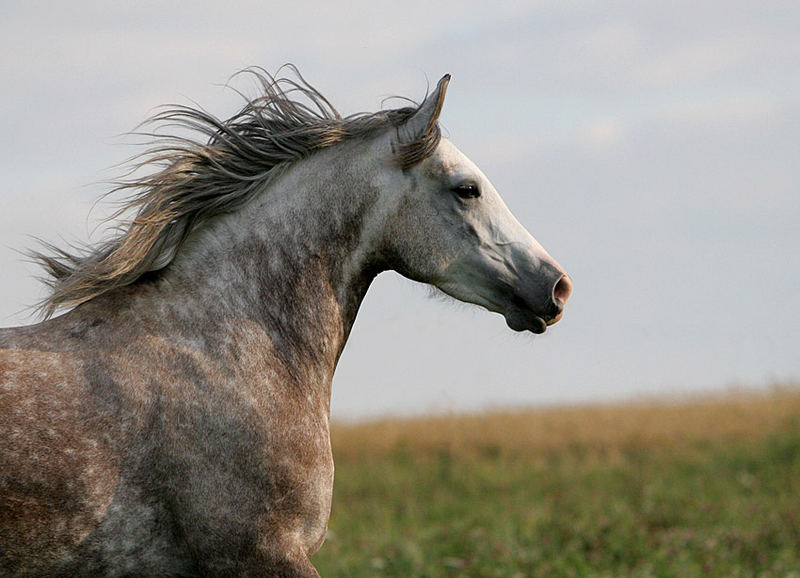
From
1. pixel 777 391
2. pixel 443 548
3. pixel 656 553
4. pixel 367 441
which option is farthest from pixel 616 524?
pixel 777 391

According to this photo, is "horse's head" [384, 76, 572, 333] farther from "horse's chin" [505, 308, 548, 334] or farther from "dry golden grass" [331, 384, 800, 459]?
"dry golden grass" [331, 384, 800, 459]

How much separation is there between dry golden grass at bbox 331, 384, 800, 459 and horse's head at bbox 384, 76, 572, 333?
11.6 metres

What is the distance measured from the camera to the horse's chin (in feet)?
13.7

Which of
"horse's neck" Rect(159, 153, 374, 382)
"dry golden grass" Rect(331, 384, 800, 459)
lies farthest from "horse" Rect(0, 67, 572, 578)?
"dry golden grass" Rect(331, 384, 800, 459)

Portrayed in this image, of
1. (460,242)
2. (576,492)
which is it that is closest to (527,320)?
(460,242)

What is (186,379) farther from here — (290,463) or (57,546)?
(57,546)

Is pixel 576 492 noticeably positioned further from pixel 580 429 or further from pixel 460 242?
pixel 460 242

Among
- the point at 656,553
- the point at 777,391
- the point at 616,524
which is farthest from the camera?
the point at 777,391

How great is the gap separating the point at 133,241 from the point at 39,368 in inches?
26.3

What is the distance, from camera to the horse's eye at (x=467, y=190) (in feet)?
13.6

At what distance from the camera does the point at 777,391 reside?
60.3 feet

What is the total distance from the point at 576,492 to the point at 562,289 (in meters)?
8.69

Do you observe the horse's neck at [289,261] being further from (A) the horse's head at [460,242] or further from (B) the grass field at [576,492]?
(B) the grass field at [576,492]

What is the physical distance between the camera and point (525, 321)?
13.7 feet
